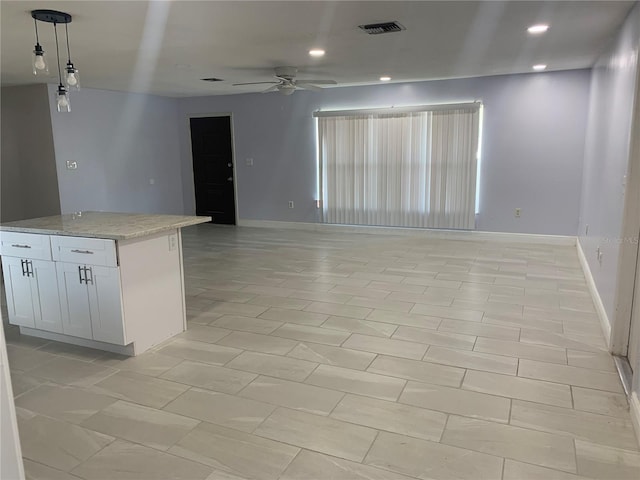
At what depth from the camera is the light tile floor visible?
214 cm

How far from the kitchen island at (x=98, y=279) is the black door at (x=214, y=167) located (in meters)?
5.07

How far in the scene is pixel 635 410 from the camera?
7.77ft

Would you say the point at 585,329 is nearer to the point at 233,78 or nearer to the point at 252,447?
the point at 252,447

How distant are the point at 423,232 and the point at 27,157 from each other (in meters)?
6.05

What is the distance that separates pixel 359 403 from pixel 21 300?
2.78 metres

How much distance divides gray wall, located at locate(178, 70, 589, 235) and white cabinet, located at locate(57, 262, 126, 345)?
5.15m

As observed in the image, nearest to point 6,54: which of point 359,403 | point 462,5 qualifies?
point 462,5

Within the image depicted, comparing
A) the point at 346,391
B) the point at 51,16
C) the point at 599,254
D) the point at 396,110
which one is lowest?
the point at 346,391

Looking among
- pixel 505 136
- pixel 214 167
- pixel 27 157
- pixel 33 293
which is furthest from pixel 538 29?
pixel 27 157

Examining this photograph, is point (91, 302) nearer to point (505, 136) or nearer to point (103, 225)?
point (103, 225)

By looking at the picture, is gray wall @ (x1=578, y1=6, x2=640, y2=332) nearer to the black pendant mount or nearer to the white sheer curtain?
the white sheer curtain

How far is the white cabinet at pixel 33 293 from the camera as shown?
3.43 meters

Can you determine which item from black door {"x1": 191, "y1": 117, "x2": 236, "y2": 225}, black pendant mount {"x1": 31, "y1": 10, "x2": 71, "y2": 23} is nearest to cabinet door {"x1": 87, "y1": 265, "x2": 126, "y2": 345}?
black pendant mount {"x1": 31, "y1": 10, "x2": 71, "y2": 23}

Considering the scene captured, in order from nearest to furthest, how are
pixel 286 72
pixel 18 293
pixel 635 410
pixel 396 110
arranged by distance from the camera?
pixel 635 410 < pixel 18 293 < pixel 286 72 < pixel 396 110
